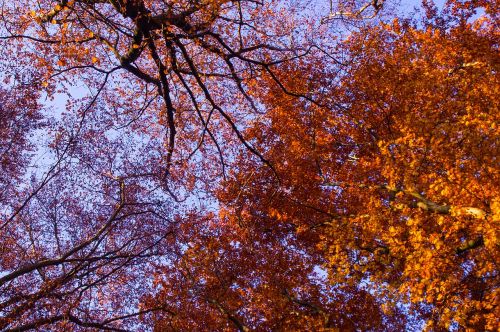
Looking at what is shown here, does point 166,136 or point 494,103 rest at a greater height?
point 494,103

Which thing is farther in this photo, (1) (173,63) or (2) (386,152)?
(2) (386,152)

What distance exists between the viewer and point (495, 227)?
26.0 feet

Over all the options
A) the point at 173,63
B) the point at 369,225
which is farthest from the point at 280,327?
the point at 173,63

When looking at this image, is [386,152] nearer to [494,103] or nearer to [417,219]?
[417,219]

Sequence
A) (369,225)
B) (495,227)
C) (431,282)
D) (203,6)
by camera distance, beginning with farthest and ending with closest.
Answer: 1. (369,225)
2. (431,282)
3. (203,6)
4. (495,227)

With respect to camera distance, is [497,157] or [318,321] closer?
[497,157]

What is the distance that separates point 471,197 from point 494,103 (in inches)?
208

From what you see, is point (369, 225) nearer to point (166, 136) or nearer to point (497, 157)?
point (497, 157)

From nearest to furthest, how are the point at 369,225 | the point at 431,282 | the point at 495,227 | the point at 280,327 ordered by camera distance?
the point at 495,227, the point at 431,282, the point at 369,225, the point at 280,327

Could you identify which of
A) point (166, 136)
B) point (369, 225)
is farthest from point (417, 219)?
point (166, 136)

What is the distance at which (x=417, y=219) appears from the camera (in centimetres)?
1083

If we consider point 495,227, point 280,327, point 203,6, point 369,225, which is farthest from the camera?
point 280,327

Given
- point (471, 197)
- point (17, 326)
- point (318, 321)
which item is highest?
point (471, 197)

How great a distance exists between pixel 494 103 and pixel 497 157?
3.96m
